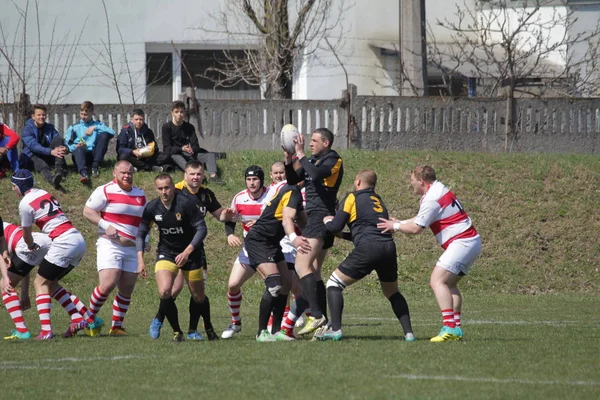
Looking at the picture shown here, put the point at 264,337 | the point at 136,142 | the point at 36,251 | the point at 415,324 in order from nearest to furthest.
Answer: the point at 264,337, the point at 36,251, the point at 415,324, the point at 136,142

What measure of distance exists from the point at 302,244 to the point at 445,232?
151 cm

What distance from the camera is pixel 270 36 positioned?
2733 centimetres

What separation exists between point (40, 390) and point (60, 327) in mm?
5403

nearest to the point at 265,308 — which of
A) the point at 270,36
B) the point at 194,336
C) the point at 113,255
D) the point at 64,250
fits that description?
the point at 194,336

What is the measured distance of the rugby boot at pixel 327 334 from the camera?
35.7ft

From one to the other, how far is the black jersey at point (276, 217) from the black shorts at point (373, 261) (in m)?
0.98

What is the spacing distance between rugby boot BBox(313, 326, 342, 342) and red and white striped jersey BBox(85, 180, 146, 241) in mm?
2661

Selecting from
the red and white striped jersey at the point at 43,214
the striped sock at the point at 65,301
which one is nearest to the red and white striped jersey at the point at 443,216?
the red and white striped jersey at the point at 43,214

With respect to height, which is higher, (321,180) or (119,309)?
(321,180)

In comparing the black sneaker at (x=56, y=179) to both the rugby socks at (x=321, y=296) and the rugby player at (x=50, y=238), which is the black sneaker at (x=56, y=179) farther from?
the rugby socks at (x=321, y=296)

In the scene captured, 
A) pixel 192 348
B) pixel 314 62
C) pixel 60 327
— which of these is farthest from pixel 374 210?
pixel 314 62

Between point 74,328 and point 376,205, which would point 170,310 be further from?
point 376,205

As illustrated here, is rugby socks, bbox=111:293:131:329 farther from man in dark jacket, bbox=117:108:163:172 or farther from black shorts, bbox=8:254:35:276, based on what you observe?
man in dark jacket, bbox=117:108:163:172

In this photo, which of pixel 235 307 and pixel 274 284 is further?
pixel 235 307
